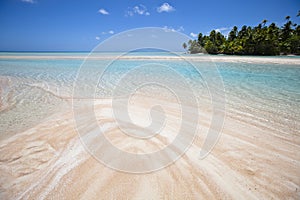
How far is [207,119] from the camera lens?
419 centimetres

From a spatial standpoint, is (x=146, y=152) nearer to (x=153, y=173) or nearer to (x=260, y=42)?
(x=153, y=173)

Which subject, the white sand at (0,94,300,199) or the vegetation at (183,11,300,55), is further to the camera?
the vegetation at (183,11,300,55)

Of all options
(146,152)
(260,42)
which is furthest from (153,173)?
(260,42)

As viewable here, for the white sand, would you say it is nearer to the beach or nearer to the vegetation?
the beach

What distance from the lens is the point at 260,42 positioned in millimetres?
46219

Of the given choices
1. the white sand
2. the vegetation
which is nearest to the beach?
the white sand

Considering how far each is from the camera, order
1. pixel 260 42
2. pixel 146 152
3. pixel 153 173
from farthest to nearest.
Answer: pixel 260 42
pixel 146 152
pixel 153 173

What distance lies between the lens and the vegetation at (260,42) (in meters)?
45.7

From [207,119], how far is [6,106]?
653 centimetres

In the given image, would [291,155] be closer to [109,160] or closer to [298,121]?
[298,121]

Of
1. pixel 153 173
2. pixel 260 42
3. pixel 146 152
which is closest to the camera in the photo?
pixel 153 173

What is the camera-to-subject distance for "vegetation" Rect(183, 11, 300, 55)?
150 feet

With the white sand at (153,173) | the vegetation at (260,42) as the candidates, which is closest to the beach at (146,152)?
the white sand at (153,173)

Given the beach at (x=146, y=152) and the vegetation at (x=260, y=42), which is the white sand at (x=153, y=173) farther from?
the vegetation at (x=260, y=42)
